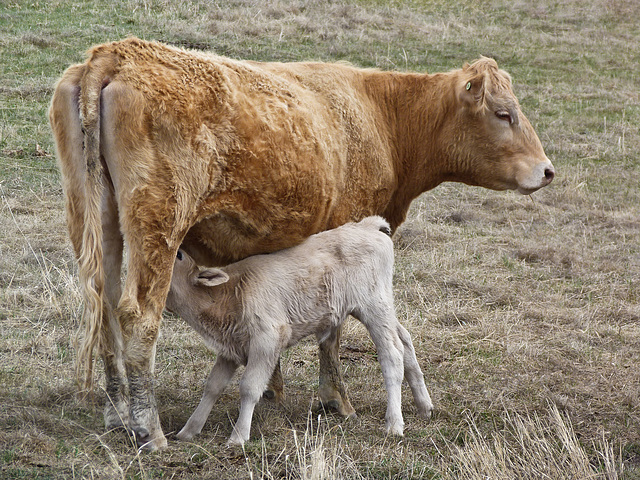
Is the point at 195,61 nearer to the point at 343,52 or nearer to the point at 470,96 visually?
the point at 470,96

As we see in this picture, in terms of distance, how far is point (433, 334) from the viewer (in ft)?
21.5

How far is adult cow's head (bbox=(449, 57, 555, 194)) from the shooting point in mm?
5832

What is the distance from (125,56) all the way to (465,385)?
3.21 meters

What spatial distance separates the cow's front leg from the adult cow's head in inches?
67.5

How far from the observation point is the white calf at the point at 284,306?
4816 millimetres

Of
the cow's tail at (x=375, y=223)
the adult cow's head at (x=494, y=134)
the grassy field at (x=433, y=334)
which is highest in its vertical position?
the adult cow's head at (x=494, y=134)

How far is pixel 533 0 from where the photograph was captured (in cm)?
2312

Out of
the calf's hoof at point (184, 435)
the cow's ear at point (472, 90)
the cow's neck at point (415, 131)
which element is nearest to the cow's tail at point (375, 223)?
the cow's neck at point (415, 131)

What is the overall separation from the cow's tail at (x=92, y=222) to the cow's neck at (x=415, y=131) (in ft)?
8.00

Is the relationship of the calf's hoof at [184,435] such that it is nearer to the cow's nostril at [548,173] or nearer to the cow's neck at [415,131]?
the cow's neck at [415,131]

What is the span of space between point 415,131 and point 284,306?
191 centimetres

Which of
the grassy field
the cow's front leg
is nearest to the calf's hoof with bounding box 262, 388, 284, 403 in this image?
the grassy field

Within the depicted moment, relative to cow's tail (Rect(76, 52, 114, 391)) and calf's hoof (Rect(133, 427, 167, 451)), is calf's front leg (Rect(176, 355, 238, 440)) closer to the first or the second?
calf's hoof (Rect(133, 427, 167, 451))

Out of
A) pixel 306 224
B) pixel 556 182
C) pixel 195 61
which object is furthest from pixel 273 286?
pixel 556 182
